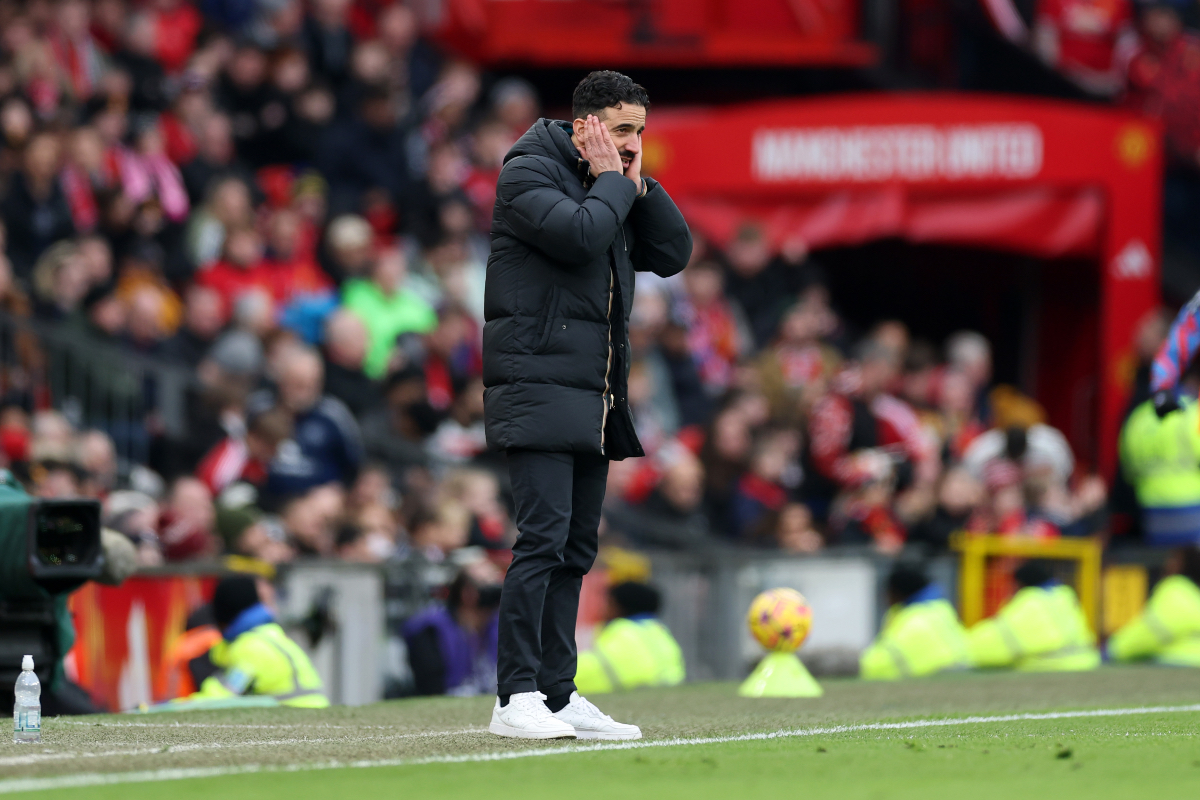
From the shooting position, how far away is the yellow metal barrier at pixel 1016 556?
13945 millimetres

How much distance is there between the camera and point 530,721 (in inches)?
251

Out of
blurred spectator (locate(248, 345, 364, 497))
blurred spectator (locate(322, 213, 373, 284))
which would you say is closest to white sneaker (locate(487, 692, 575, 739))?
blurred spectator (locate(248, 345, 364, 497))

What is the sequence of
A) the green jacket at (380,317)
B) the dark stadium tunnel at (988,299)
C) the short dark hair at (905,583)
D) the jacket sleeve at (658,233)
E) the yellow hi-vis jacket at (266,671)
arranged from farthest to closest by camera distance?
1. the dark stadium tunnel at (988,299)
2. the green jacket at (380,317)
3. the short dark hair at (905,583)
4. the yellow hi-vis jacket at (266,671)
5. the jacket sleeve at (658,233)

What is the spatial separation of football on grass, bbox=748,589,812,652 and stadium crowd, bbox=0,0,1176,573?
105 inches

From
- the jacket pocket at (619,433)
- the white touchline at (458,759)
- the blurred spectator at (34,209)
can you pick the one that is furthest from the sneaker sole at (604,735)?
the blurred spectator at (34,209)

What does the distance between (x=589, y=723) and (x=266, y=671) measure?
2.92 meters

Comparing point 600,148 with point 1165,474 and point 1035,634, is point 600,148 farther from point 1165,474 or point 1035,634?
point 1165,474

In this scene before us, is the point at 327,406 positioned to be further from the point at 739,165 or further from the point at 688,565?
the point at 739,165

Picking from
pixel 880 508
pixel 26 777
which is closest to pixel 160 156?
pixel 880 508

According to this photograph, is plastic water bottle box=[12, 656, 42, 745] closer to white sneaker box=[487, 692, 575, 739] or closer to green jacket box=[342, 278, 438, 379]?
white sneaker box=[487, 692, 575, 739]

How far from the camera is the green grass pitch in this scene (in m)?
5.18

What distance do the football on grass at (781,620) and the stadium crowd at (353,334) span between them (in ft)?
8.77

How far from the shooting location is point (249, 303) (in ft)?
42.9

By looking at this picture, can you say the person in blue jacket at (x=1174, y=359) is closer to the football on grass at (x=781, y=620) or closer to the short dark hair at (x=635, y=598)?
the football on grass at (x=781, y=620)
